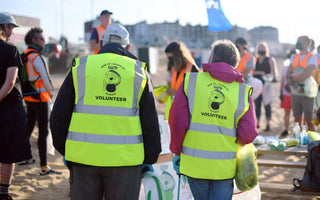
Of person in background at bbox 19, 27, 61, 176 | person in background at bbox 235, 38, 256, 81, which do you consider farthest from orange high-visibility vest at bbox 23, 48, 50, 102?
person in background at bbox 235, 38, 256, 81

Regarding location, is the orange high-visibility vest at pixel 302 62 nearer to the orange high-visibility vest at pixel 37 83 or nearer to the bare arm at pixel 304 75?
the bare arm at pixel 304 75

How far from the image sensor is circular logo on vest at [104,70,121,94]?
8.10ft

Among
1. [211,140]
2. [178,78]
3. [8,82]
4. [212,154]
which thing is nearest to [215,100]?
[211,140]

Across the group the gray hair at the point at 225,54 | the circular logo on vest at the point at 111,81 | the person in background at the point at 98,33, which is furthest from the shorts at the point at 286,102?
the circular logo on vest at the point at 111,81

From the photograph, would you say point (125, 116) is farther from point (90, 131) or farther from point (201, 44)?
point (201, 44)

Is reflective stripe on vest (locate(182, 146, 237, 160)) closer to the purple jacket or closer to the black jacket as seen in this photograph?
the purple jacket

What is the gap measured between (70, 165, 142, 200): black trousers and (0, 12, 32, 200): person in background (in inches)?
76.3

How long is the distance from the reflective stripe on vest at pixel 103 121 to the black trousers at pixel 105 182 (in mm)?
63

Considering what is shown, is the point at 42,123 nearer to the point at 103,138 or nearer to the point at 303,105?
the point at 103,138

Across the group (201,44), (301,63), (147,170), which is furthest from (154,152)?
(201,44)

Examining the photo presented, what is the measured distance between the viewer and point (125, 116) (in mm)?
2480

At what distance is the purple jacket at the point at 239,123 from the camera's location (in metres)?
2.82

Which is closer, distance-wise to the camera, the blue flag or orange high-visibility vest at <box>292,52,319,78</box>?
the blue flag

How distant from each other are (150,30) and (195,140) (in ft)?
343
